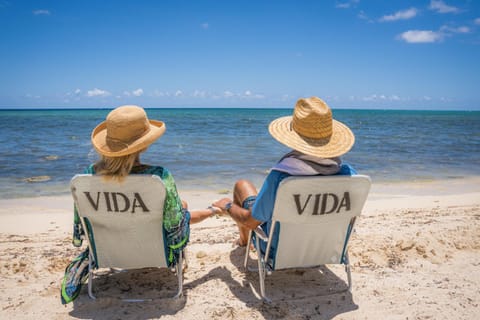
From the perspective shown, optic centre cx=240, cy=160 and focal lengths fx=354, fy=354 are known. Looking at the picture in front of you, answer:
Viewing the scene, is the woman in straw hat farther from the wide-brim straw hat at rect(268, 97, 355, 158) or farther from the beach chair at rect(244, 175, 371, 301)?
the wide-brim straw hat at rect(268, 97, 355, 158)

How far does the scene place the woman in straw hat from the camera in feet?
8.02

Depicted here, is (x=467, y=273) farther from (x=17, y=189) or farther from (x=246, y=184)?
(x=17, y=189)

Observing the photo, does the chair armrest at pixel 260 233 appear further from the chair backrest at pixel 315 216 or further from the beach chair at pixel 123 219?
the beach chair at pixel 123 219

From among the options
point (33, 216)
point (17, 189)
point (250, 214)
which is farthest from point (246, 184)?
point (17, 189)

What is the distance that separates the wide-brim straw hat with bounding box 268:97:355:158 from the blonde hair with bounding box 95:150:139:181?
1.06 m

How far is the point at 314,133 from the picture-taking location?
8.54 ft

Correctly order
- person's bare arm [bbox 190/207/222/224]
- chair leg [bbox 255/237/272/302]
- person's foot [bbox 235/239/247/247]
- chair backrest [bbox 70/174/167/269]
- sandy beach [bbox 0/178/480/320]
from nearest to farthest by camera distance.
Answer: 1. chair backrest [bbox 70/174/167/269]
2. sandy beach [bbox 0/178/480/320]
3. chair leg [bbox 255/237/272/302]
4. person's bare arm [bbox 190/207/222/224]
5. person's foot [bbox 235/239/247/247]

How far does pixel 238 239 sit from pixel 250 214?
135 centimetres

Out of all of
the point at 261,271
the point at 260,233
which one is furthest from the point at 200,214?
the point at 261,271

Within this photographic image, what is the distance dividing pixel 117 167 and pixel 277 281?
70.0 inches

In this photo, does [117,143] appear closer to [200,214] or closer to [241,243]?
[200,214]

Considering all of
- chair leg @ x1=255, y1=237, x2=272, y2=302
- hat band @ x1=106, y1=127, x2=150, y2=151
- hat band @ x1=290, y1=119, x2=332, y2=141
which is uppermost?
hat band @ x1=290, y1=119, x2=332, y2=141

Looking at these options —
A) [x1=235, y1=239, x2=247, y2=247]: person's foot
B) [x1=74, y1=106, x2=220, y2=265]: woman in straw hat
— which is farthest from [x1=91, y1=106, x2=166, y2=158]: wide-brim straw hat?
[x1=235, y1=239, x2=247, y2=247]: person's foot

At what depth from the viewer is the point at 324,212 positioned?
102 inches
